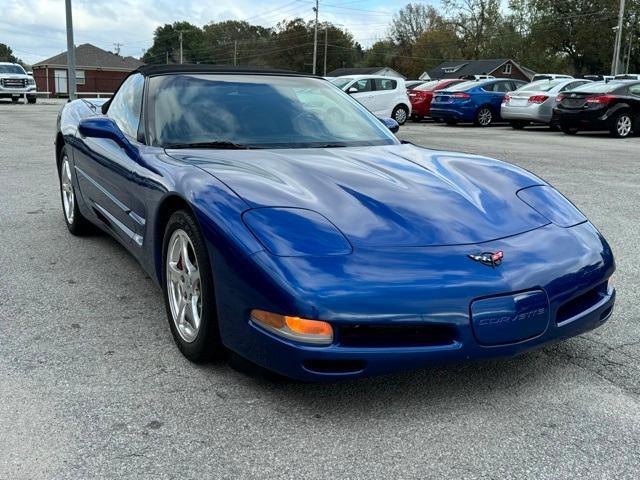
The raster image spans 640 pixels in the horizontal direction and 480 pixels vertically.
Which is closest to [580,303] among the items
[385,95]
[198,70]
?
[198,70]

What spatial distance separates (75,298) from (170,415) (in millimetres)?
1612

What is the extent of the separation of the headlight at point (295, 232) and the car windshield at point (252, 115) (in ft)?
3.30

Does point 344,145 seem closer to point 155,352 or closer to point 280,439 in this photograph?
point 155,352

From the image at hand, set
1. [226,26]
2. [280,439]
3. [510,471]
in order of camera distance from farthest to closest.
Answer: [226,26] < [280,439] < [510,471]

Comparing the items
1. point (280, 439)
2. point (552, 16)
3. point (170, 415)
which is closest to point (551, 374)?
point (280, 439)

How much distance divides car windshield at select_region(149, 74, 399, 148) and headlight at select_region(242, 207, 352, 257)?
1004mm

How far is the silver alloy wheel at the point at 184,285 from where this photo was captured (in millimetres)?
2840

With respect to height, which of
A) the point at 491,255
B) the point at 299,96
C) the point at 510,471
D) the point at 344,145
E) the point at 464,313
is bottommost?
the point at 510,471

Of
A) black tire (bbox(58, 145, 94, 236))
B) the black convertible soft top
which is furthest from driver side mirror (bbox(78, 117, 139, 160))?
black tire (bbox(58, 145, 94, 236))

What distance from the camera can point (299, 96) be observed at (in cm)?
406

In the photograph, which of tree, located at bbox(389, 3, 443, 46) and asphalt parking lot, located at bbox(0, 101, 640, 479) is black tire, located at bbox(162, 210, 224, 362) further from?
tree, located at bbox(389, 3, 443, 46)

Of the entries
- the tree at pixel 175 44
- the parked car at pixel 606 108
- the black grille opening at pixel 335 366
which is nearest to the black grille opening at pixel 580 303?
the black grille opening at pixel 335 366

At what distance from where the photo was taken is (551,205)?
3064mm

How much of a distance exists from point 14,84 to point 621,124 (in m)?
27.1
